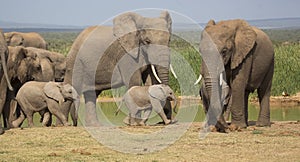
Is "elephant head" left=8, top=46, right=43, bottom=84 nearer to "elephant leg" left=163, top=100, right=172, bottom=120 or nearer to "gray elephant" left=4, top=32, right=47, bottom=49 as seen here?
"elephant leg" left=163, top=100, right=172, bottom=120

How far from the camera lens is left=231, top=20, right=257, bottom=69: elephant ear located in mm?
12586

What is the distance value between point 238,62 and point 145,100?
201 centimetres

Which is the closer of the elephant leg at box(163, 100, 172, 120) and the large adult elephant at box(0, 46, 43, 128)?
the elephant leg at box(163, 100, 172, 120)

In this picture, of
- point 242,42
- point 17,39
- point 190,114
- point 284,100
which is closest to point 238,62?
point 242,42

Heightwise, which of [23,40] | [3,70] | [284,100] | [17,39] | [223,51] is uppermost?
[223,51]

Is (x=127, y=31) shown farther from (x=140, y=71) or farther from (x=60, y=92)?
(x=60, y=92)

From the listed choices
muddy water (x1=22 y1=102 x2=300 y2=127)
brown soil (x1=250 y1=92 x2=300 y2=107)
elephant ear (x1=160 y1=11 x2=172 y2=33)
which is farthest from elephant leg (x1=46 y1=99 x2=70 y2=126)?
→ brown soil (x1=250 y1=92 x2=300 y2=107)

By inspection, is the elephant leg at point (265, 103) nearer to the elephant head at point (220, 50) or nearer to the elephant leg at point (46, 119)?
the elephant head at point (220, 50)

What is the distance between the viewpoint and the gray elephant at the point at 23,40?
26531 millimetres

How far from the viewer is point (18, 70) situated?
15219 millimetres

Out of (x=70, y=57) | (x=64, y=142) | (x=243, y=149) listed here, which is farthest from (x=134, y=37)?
(x=243, y=149)

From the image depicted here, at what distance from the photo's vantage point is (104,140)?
11.3 m

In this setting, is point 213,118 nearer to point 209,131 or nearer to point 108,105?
point 209,131

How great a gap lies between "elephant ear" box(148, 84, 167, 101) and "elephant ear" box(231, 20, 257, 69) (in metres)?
1.65
